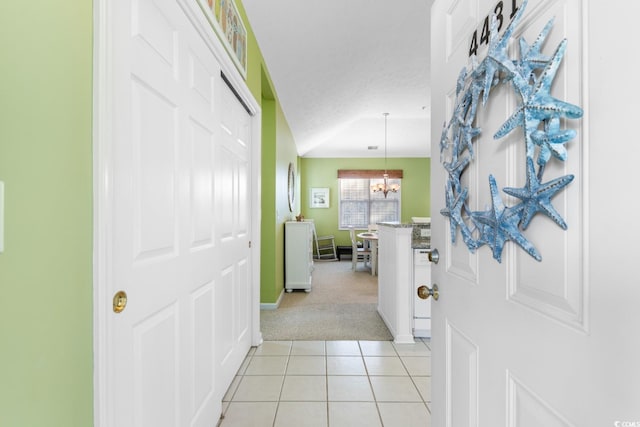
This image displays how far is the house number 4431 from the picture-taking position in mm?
664

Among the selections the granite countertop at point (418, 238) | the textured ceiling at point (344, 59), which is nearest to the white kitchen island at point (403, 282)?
the granite countertop at point (418, 238)

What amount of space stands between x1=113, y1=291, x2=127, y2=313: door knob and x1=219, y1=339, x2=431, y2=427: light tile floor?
3.91 feet

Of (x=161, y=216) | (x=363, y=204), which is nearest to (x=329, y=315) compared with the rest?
(x=161, y=216)

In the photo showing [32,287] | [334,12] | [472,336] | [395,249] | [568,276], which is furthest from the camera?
[395,249]

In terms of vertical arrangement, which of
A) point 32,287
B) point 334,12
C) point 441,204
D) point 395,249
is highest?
point 334,12

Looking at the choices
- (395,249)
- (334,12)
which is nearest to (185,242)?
(395,249)

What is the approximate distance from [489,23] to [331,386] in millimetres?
2086

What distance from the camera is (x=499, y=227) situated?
0.67 m

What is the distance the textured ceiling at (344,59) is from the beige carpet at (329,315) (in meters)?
2.65

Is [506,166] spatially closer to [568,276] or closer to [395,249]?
[568,276]

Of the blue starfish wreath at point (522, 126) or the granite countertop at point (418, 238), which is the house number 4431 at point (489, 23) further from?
the granite countertop at point (418, 238)

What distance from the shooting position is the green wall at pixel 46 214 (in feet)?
1.88

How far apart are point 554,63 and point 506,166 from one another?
222 millimetres

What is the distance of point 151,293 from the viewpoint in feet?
3.38
